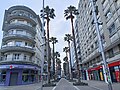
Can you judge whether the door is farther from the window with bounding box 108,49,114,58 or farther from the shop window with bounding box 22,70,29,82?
the window with bounding box 108,49,114,58

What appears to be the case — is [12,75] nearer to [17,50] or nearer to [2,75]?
[2,75]

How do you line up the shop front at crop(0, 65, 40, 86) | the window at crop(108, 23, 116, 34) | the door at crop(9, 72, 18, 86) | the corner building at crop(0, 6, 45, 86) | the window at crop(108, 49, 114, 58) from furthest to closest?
the corner building at crop(0, 6, 45, 86), the door at crop(9, 72, 18, 86), the shop front at crop(0, 65, 40, 86), the window at crop(108, 49, 114, 58), the window at crop(108, 23, 116, 34)

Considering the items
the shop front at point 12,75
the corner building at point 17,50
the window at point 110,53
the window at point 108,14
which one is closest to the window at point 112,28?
the window at point 108,14

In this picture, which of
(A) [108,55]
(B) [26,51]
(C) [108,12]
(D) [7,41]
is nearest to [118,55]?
(A) [108,55]

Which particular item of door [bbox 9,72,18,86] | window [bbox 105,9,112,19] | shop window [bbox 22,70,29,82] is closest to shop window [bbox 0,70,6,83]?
door [bbox 9,72,18,86]

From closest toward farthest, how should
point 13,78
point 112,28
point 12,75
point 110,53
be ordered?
point 112,28 < point 110,53 < point 13,78 < point 12,75

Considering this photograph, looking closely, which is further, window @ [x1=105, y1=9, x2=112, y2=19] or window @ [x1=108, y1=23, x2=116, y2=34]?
window @ [x1=105, y1=9, x2=112, y2=19]

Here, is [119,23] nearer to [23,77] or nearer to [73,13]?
[73,13]

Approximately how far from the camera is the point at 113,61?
22797 millimetres

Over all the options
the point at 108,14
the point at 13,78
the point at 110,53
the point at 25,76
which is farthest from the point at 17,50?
the point at 108,14

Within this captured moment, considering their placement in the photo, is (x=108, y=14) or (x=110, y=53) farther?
(x=110, y=53)

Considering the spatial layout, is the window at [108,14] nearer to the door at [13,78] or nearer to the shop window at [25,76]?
the shop window at [25,76]

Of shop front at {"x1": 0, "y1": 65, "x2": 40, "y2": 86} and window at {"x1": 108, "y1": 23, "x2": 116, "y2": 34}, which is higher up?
window at {"x1": 108, "y1": 23, "x2": 116, "y2": 34}

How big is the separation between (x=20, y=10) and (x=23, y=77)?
61.7ft
